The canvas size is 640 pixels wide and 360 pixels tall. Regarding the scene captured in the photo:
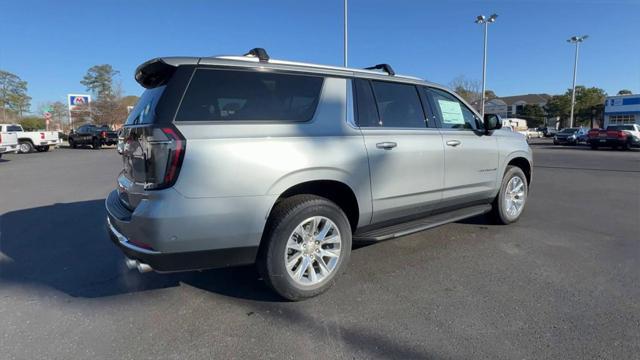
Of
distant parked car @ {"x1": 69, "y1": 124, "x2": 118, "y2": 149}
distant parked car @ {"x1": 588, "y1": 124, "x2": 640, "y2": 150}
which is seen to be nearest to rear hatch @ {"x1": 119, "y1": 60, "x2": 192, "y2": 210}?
distant parked car @ {"x1": 588, "y1": 124, "x2": 640, "y2": 150}

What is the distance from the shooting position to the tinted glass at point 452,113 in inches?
168

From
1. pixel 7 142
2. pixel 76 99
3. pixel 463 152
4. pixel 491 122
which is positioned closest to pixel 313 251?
pixel 463 152

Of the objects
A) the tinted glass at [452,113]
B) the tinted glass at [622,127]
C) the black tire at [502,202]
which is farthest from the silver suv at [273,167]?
the tinted glass at [622,127]

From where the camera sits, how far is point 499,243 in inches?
176

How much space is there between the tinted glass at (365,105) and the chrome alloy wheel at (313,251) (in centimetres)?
100

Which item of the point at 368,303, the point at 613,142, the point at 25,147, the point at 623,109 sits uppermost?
the point at 623,109

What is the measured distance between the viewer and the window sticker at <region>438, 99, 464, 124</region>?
4.32 m

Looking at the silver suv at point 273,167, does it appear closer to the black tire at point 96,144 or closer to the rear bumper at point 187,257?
the rear bumper at point 187,257

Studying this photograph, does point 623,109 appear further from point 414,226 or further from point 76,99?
point 76,99

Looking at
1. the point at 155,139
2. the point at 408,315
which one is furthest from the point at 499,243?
the point at 155,139

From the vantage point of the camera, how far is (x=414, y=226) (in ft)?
12.4

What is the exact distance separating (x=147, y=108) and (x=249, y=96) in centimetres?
77

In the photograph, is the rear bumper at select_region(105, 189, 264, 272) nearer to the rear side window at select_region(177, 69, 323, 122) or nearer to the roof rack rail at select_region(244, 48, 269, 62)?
the rear side window at select_region(177, 69, 323, 122)

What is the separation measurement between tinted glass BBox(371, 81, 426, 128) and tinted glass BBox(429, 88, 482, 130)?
328mm
